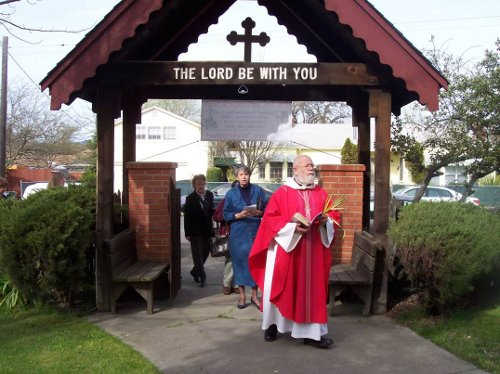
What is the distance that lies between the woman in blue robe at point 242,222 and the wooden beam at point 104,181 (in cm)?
150

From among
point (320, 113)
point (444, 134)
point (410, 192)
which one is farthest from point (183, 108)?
point (444, 134)

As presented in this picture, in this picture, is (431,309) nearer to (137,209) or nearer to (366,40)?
(366,40)

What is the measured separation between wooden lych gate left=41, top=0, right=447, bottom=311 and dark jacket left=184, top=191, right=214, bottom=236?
1.09 meters

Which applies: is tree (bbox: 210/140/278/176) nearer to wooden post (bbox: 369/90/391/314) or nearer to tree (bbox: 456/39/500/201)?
tree (bbox: 456/39/500/201)

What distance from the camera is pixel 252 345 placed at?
581 centimetres

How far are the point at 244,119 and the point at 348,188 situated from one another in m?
1.74

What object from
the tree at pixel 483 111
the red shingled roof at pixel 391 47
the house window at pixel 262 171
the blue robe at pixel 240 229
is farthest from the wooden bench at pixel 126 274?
the house window at pixel 262 171

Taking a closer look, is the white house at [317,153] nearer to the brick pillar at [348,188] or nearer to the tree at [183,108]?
the tree at [183,108]

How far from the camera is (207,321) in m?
6.79

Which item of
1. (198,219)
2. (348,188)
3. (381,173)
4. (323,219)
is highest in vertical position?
(381,173)

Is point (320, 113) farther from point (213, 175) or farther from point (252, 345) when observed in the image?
point (252, 345)

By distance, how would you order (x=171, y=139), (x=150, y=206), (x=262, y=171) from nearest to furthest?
(x=150, y=206), (x=171, y=139), (x=262, y=171)

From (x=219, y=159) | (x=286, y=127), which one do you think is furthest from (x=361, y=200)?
(x=219, y=159)

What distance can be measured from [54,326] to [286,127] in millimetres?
3959
